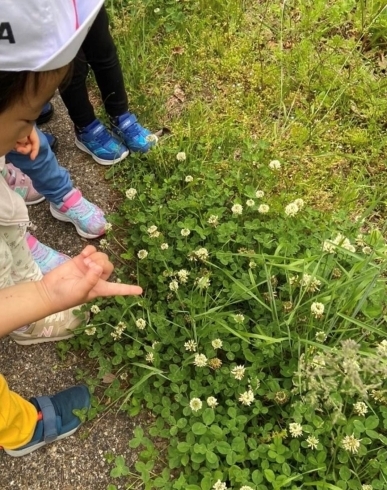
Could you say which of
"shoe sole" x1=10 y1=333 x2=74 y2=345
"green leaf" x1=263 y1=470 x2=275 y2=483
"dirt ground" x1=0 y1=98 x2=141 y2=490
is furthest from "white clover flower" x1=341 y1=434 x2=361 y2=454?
"shoe sole" x1=10 y1=333 x2=74 y2=345

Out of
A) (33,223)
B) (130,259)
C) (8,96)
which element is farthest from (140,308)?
(8,96)

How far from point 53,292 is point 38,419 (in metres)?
0.76

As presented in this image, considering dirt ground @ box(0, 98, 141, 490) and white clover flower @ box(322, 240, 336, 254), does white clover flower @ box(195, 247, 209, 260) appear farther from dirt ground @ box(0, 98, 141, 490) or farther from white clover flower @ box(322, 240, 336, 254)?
dirt ground @ box(0, 98, 141, 490)

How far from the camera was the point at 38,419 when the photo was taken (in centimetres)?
197

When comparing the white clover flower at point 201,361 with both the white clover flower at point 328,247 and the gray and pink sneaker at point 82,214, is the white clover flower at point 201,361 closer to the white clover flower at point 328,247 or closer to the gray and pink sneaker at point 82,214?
the white clover flower at point 328,247

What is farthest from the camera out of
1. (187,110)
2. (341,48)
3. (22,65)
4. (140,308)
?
(341,48)

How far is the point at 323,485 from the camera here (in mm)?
1794

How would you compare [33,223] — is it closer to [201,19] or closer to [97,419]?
[97,419]

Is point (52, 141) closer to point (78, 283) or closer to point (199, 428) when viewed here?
point (78, 283)

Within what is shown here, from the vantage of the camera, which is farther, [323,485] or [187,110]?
[187,110]

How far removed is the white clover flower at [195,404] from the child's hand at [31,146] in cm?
107

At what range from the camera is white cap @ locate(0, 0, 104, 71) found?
1047 millimetres

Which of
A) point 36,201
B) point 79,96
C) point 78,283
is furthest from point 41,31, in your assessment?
point 36,201

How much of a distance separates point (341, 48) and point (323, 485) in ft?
8.14
